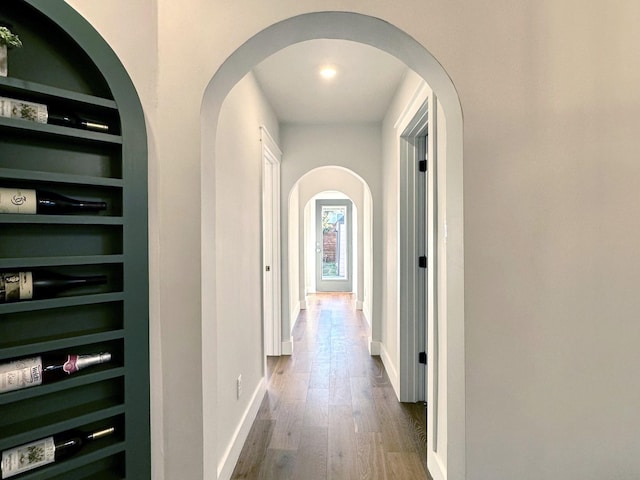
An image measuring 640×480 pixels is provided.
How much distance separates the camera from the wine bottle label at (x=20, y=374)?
972 millimetres

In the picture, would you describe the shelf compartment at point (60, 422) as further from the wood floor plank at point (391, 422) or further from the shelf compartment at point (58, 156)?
the wood floor plank at point (391, 422)

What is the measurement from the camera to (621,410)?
125 centimetres

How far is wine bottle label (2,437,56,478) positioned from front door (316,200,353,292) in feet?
25.0

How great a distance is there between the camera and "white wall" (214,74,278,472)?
6.25 feet

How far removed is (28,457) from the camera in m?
1.02

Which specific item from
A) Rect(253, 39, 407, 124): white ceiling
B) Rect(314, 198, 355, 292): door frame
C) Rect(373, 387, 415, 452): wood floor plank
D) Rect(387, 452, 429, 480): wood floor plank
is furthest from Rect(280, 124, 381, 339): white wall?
Rect(314, 198, 355, 292): door frame

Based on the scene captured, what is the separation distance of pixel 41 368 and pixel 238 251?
1.31 metres

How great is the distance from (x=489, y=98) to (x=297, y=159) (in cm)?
284

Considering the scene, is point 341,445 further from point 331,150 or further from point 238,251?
point 331,150

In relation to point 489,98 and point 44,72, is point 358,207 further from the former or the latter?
point 44,72

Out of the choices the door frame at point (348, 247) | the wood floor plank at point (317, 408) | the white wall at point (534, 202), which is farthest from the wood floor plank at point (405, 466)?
the door frame at point (348, 247)

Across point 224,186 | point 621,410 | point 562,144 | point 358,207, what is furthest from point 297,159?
point 621,410

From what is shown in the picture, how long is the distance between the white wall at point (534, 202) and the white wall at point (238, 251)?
2.11 feet

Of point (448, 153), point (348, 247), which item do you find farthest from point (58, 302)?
point (348, 247)
